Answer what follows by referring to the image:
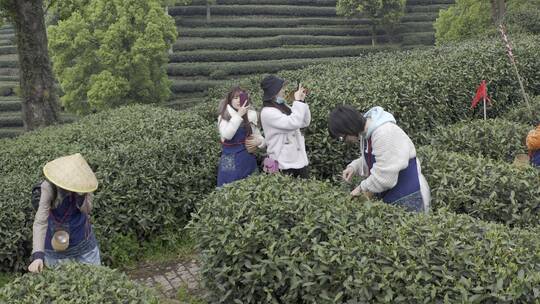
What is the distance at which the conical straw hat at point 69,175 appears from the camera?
3.84 metres

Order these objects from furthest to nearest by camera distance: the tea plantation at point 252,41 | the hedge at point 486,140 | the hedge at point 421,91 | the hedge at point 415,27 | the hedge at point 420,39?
the hedge at point 415,27, the hedge at point 420,39, the tea plantation at point 252,41, the hedge at point 421,91, the hedge at point 486,140

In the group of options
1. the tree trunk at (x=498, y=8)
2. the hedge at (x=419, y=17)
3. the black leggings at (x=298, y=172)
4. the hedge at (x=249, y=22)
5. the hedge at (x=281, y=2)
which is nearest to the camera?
the black leggings at (x=298, y=172)

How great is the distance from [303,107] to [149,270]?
2.22 metres

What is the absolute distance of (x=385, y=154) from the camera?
400 centimetres

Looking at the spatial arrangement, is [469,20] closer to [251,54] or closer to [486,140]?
[251,54]

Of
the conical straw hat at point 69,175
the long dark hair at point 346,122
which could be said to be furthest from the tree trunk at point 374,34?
the conical straw hat at point 69,175

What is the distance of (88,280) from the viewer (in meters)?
3.46

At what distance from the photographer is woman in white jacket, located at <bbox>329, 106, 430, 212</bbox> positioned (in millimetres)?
4004

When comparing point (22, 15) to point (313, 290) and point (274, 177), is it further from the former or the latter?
point (313, 290)

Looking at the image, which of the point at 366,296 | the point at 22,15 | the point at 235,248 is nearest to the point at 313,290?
the point at 366,296

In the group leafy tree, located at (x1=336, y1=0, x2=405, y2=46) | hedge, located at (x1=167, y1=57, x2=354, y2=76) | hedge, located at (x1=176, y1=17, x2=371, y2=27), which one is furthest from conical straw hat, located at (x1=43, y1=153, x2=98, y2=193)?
hedge, located at (x1=176, y1=17, x2=371, y2=27)

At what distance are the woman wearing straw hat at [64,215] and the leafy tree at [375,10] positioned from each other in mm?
30415

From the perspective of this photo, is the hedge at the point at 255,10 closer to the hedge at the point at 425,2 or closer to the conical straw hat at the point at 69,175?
the hedge at the point at 425,2

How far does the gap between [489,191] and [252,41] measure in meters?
28.8
